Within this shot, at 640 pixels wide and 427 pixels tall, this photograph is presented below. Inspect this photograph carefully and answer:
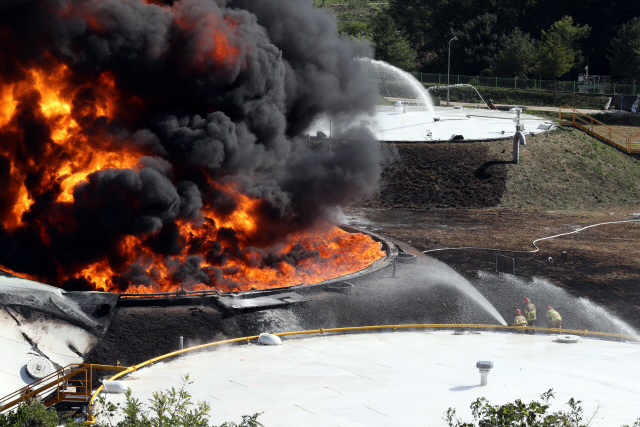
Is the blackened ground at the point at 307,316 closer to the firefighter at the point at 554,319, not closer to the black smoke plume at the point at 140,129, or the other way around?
the firefighter at the point at 554,319

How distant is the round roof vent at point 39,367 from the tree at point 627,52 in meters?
86.2

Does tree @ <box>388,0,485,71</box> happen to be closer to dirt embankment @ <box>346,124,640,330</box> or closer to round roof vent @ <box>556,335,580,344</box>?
dirt embankment @ <box>346,124,640,330</box>

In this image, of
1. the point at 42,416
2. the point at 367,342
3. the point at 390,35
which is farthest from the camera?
the point at 390,35

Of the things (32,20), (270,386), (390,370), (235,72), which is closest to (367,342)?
Result: (390,370)

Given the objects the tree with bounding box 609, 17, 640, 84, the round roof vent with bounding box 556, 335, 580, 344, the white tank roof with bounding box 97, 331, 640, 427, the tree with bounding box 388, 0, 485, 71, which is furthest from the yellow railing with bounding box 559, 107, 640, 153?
the tree with bounding box 388, 0, 485, 71

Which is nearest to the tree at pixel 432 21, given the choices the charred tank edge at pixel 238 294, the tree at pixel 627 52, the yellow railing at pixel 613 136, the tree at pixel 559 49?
the tree at pixel 559 49

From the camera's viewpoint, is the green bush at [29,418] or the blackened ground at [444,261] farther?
the blackened ground at [444,261]

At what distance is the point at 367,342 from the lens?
1870 centimetres

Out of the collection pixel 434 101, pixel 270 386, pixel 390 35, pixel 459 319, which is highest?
pixel 390 35

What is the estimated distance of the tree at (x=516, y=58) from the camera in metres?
97.4

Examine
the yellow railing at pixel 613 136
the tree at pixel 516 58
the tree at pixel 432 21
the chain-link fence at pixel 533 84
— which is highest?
the tree at pixel 432 21

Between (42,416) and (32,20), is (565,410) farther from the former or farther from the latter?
(32,20)

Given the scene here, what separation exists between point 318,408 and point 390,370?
2.98m

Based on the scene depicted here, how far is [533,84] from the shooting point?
9438cm
